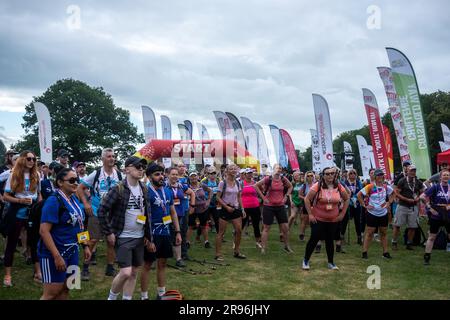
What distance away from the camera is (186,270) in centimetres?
705

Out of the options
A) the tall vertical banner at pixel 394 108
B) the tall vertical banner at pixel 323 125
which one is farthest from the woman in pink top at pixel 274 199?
the tall vertical banner at pixel 323 125

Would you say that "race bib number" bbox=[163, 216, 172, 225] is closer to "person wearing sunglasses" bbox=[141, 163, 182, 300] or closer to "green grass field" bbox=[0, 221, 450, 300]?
"person wearing sunglasses" bbox=[141, 163, 182, 300]

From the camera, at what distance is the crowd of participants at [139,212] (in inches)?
154

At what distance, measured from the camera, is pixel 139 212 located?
175 inches

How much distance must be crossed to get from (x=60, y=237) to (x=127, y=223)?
2.54 ft

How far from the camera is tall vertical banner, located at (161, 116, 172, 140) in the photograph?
2997 cm

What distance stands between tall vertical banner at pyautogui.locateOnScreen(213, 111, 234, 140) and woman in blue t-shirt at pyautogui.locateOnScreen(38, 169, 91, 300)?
985 inches

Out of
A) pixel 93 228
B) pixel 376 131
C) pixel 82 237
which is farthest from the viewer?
pixel 376 131

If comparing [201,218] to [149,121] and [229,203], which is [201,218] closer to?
[229,203]

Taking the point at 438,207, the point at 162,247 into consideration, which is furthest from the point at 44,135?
the point at 438,207

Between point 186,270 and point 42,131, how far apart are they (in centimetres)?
1264

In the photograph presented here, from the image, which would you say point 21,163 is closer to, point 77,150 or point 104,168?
point 104,168

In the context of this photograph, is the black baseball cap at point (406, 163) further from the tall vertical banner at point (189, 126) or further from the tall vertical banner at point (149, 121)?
the tall vertical banner at point (189, 126)

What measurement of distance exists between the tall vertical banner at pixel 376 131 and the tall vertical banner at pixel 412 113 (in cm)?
317
